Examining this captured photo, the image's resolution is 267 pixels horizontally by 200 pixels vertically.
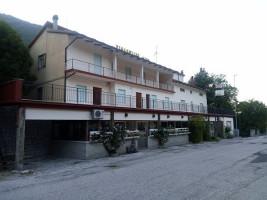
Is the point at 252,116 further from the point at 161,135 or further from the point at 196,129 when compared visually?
the point at 161,135

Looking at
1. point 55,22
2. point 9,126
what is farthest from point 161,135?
point 55,22

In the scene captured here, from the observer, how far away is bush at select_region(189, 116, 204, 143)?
84.1ft

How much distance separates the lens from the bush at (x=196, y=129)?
25.6 m

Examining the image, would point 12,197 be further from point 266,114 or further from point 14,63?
point 266,114

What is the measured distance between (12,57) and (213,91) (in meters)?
37.6

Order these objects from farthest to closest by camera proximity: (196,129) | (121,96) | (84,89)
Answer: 1. (196,129)
2. (121,96)
3. (84,89)

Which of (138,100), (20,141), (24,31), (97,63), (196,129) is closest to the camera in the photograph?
(20,141)

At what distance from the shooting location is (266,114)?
4409 cm

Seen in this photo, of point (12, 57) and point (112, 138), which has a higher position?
point (12, 57)

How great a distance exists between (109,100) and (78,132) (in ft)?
20.6

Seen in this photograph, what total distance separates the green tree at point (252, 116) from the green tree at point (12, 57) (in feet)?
134

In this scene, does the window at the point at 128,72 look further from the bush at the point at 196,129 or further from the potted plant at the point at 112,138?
the potted plant at the point at 112,138

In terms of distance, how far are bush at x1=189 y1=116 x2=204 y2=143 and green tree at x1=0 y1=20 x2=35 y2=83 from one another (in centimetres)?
1803

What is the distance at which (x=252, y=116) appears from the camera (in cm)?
4478
